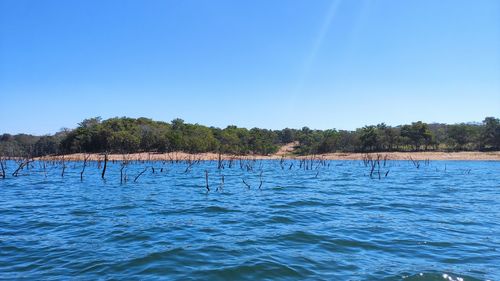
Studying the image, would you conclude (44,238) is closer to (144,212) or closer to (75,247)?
(75,247)

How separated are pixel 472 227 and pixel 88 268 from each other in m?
13.1

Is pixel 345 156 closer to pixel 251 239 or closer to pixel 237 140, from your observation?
pixel 237 140

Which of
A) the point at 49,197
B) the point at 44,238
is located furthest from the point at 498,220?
the point at 49,197

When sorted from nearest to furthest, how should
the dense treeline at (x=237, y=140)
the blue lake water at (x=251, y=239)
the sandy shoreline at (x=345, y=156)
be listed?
the blue lake water at (x=251, y=239), the sandy shoreline at (x=345, y=156), the dense treeline at (x=237, y=140)

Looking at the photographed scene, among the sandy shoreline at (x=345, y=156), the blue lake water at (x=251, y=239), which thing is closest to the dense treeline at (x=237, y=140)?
the sandy shoreline at (x=345, y=156)

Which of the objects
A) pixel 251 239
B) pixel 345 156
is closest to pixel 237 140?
pixel 345 156

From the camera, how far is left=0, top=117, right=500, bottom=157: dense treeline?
293 feet

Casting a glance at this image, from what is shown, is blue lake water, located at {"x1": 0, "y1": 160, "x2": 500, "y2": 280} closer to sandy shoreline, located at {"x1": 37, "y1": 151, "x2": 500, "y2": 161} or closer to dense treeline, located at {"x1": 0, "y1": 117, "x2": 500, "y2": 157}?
sandy shoreline, located at {"x1": 37, "y1": 151, "x2": 500, "y2": 161}

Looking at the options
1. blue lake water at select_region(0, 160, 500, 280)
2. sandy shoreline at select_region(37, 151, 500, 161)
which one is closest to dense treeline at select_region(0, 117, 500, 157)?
sandy shoreline at select_region(37, 151, 500, 161)

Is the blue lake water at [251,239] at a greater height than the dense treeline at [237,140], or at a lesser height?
lesser

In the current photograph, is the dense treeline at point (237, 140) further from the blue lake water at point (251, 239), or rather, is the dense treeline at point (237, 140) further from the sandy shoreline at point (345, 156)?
the blue lake water at point (251, 239)

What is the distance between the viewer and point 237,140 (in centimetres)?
10256

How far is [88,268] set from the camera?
31.7 ft

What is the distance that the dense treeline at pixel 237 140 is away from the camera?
293 feet
